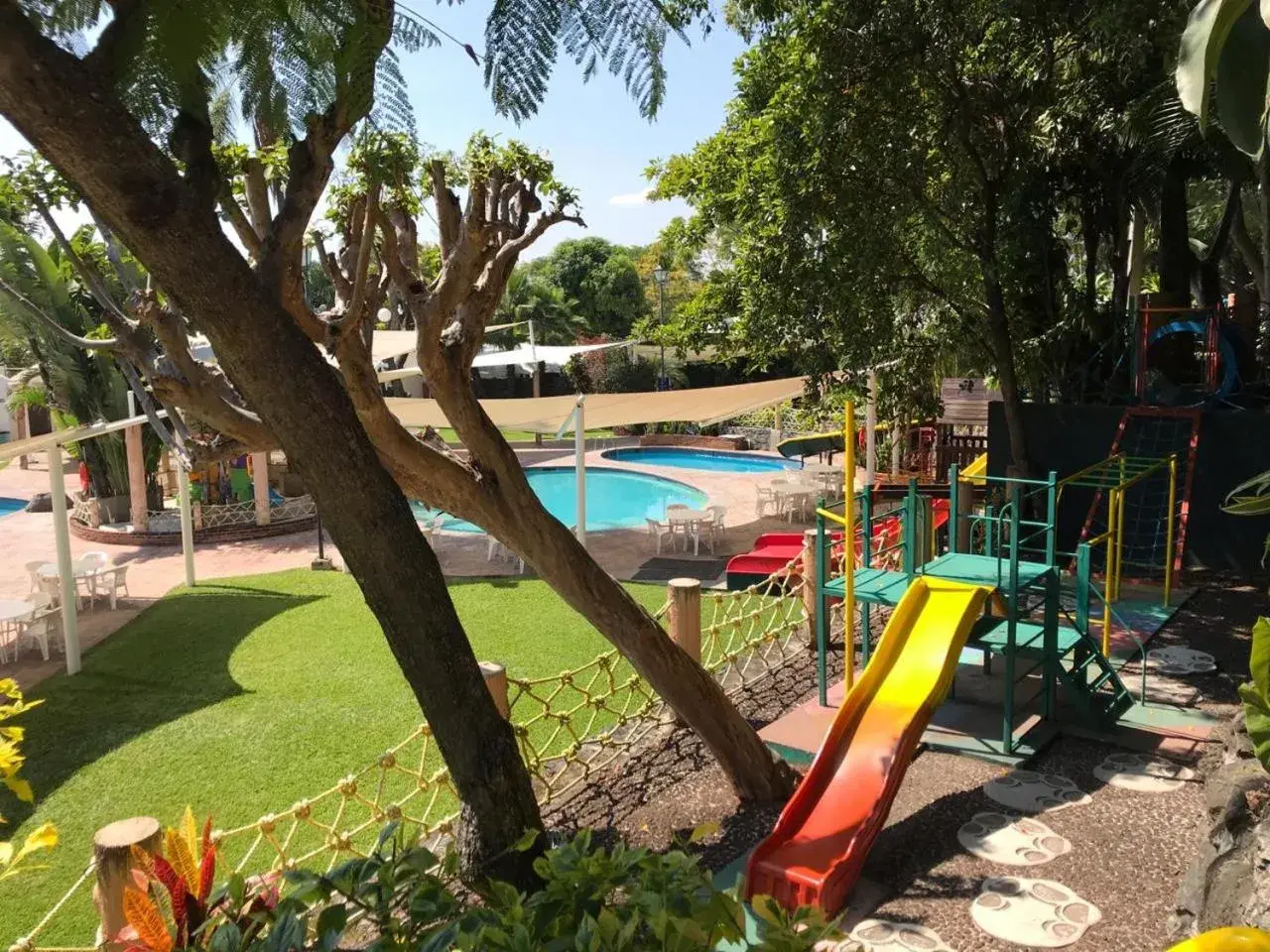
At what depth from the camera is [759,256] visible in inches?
407

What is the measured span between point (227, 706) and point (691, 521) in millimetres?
7186

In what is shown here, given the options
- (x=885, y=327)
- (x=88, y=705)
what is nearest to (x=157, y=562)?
(x=88, y=705)

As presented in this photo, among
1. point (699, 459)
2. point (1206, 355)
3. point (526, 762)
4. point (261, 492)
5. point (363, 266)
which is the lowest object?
point (526, 762)

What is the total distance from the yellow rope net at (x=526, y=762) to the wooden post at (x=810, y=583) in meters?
0.09

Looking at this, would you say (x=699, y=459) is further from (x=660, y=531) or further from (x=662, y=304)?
(x=662, y=304)

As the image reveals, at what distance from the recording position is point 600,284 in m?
39.0

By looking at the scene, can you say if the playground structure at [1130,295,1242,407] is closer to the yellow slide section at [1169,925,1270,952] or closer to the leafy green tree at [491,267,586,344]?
the yellow slide section at [1169,925,1270,952]

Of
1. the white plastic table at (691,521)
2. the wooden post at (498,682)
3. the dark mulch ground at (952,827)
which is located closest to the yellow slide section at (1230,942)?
the dark mulch ground at (952,827)

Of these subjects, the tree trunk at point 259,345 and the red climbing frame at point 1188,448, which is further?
the red climbing frame at point 1188,448

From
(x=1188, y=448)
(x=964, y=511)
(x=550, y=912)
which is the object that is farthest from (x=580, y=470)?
(x=550, y=912)

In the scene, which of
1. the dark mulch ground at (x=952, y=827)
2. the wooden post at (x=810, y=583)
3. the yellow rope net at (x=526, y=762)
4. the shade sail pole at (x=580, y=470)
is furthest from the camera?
the shade sail pole at (x=580, y=470)

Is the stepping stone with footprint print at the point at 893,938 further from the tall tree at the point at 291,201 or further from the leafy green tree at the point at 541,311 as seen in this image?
the leafy green tree at the point at 541,311

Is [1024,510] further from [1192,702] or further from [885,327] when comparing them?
[1192,702]

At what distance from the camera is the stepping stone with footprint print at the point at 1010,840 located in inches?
199
